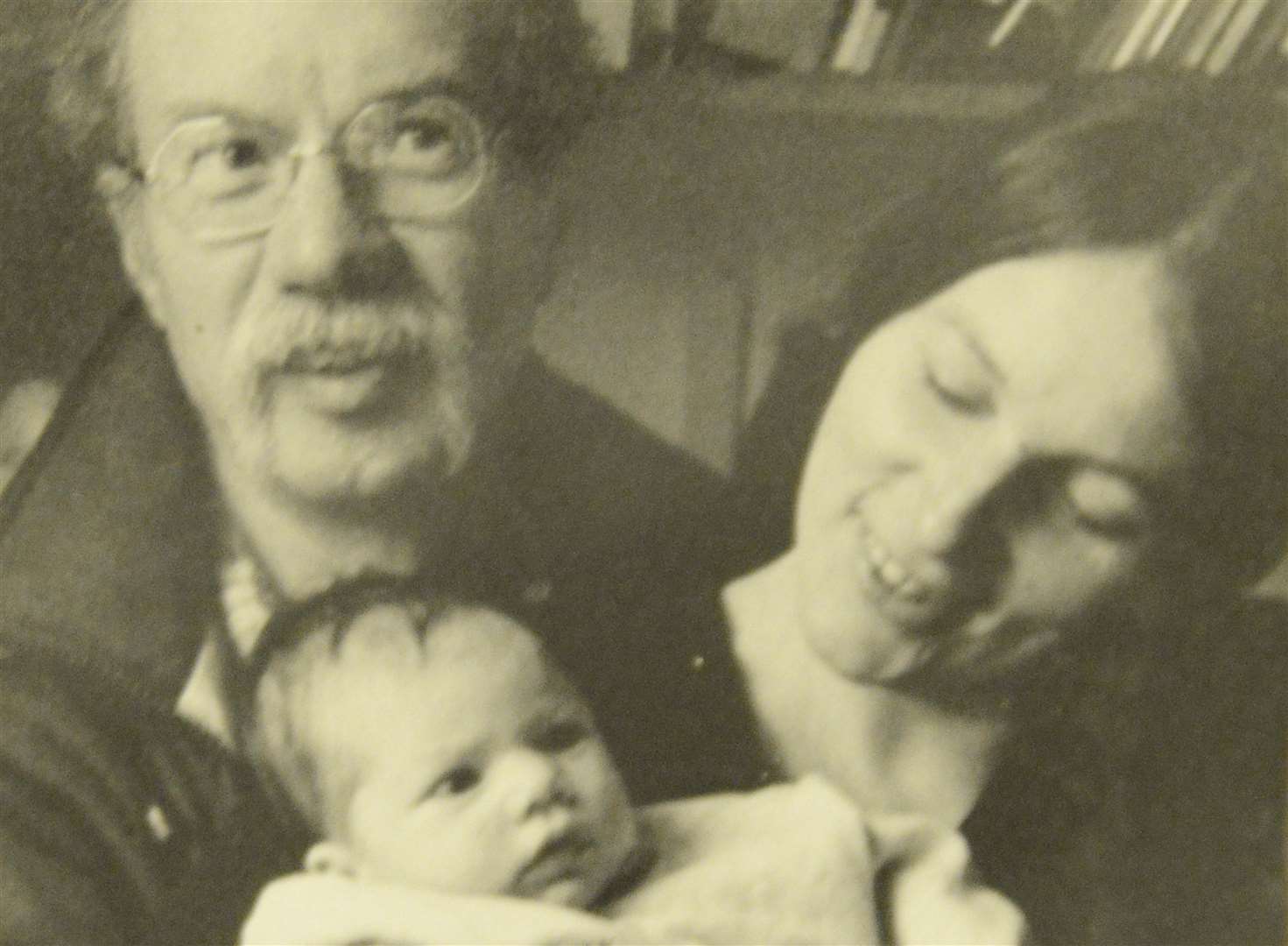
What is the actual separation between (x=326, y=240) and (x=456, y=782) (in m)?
0.40

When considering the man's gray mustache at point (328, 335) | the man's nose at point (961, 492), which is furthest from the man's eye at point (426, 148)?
the man's nose at point (961, 492)

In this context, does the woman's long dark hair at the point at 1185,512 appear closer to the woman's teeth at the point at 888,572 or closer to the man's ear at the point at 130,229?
the woman's teeth at the point at 888,572

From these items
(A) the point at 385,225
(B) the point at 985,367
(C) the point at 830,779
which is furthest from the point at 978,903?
(A) the point at 385,225

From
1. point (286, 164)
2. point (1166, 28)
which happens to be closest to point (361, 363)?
point (286, 164)

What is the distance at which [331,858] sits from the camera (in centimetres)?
111

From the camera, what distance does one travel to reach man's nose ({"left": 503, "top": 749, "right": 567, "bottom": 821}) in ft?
3.51

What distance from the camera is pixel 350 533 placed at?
3.87 feet

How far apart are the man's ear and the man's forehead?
40 millimetres

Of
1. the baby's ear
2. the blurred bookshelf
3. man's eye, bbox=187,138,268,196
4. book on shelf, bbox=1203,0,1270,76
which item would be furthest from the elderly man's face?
book on shelf, bbox=1203,0,1270,76

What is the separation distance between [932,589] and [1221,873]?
33cm

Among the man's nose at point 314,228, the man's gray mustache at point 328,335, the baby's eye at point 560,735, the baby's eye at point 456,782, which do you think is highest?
the man's nose at point 314,228

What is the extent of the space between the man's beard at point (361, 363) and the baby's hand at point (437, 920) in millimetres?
291

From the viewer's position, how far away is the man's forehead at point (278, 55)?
1157 millimetres

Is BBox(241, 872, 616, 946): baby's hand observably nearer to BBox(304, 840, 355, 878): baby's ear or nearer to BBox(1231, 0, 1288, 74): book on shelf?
BBox(304, 840, 355, 878): baby's ear
